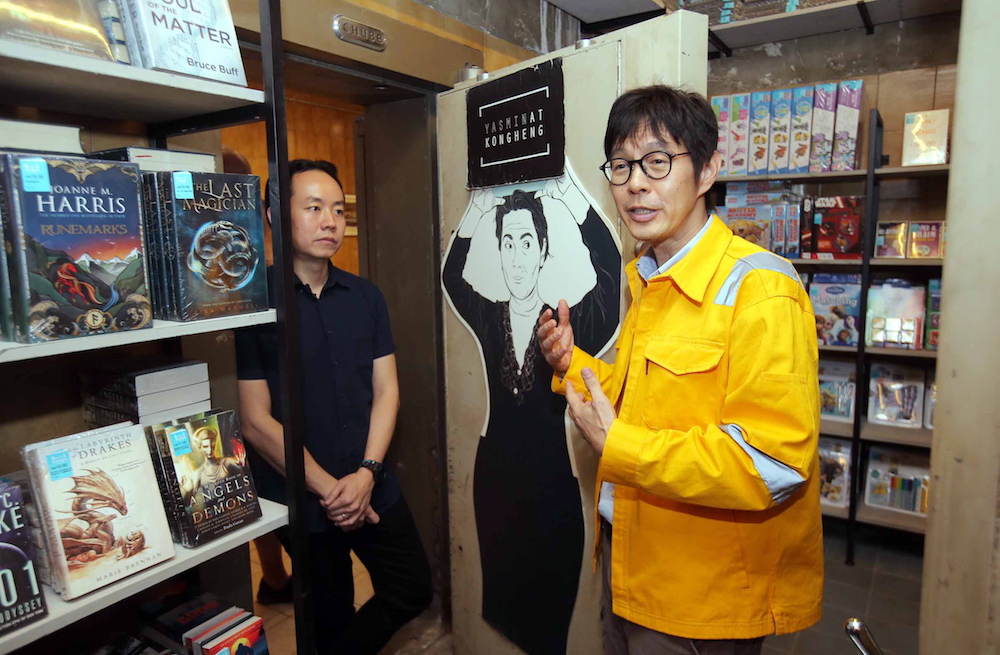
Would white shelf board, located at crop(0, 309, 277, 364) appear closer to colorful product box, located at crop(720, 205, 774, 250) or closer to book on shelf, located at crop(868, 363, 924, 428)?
colorful product box, located at crop(720, 205, 774, 250)

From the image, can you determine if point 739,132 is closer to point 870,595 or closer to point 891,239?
point 891,239

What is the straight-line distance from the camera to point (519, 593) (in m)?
1.94

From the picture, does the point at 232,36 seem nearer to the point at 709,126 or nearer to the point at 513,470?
the point at 709,126

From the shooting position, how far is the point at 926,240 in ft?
9.78

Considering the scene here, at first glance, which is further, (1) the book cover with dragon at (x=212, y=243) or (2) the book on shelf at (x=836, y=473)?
(2) the book on shelf at (x=836, y=473)

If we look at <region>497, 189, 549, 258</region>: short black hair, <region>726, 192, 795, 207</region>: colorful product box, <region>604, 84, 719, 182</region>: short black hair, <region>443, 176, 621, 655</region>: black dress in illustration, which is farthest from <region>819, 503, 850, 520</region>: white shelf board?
<region>604, 84, 719, 182</region>: short black hair

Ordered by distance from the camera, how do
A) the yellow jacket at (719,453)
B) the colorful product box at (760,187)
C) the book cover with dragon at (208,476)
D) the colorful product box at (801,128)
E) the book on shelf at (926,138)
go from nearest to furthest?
the yellow jacket at (719,453) < the book cover with dragon at (208,476) < the book on shelf at (926,138) < the colorful product box at (801,128) < the colorful product box at (760,187)

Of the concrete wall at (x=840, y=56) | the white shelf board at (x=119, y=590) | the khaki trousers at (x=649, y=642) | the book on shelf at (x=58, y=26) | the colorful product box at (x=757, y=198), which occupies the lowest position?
the khaki trousers at (x=649, y=642)

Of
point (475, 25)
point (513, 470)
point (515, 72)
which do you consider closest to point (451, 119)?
point (515, 72)

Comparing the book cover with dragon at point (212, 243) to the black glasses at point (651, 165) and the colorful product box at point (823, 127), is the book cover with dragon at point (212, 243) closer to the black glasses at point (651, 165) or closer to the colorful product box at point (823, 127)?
the black glasses at point (651, 165)

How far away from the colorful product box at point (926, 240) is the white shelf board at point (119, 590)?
3066 mm

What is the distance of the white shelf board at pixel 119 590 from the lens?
97 cm

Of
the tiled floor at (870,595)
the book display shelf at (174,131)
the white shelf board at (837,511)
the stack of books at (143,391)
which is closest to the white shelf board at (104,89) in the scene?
the book display shelf at (174,131)

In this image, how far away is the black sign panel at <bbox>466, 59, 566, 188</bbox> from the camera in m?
1.64
